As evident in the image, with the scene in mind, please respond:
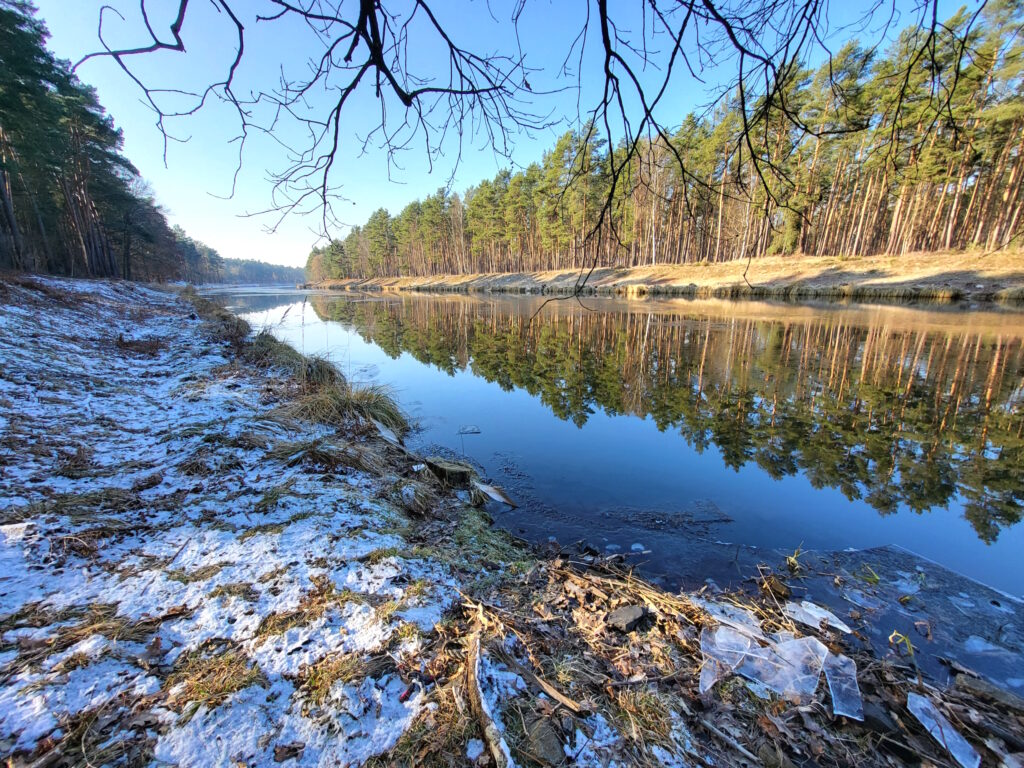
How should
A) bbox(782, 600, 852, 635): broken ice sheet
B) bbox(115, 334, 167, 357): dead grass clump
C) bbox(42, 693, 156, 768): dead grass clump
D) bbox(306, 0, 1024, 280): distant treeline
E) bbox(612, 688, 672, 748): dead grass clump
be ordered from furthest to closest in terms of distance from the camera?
bbox(306, 0, 1024, 280): distant treeline → bbox(115, 334, 167, 357): dead grass clump → bbox(782, 600, 852, 635): broken ice sheet → bbox(612, 688, 672, 748): dead grass clump → bbox(42, 693, 156, 768): dead grass clump

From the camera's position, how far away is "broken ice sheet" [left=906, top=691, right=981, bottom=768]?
5.91 ft

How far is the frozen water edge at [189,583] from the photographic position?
1.60 m

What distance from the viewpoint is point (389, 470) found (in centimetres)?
478

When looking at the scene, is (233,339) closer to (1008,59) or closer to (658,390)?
(658,390)

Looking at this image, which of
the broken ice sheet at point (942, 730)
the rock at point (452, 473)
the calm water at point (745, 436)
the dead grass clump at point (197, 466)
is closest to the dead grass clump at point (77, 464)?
the dead grass clump at point (197, 466)

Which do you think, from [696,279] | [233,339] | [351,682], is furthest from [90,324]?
[696,279]

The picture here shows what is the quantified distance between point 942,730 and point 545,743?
1949 mm

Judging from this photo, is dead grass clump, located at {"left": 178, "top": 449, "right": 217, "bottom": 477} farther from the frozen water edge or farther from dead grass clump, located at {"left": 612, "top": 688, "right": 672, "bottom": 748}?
dead grass clump, located at {"left": 612, "top": 688, "right": 672, "bottom": 748}

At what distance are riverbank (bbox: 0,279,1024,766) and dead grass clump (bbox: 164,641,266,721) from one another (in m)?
0.01

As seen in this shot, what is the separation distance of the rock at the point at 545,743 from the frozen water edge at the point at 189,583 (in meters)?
0.50

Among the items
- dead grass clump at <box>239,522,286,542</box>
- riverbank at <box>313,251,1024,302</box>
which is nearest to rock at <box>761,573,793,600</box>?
dead grass clump at <box>239,522,286,542</box>

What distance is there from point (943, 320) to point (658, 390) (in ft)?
48.8

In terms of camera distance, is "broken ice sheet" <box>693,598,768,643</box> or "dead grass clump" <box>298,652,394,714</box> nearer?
"dead grass clump" <box>298,652,394,714</box>

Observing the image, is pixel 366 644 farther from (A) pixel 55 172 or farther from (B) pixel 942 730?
(A) pixel 55 172
